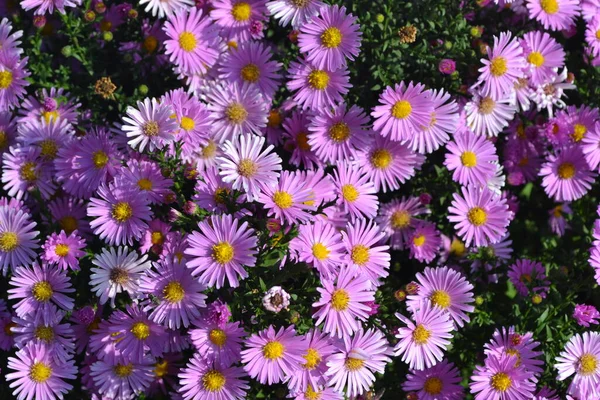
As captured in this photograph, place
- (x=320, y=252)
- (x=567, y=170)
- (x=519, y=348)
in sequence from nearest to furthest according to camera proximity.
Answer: (x=320, y=252) → (x=519, y=348) → (x=567, y=170)

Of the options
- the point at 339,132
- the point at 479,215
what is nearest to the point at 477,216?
the point at 479,215

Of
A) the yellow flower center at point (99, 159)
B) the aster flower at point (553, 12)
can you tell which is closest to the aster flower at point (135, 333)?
the yellow flower center at point (99, 159)

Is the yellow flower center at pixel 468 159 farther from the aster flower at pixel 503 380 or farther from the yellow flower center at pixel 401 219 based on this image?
the aster flower at pixel 503 380

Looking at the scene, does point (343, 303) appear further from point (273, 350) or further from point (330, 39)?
point (330, 39)

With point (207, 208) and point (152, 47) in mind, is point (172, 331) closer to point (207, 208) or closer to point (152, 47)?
point (207, 208)

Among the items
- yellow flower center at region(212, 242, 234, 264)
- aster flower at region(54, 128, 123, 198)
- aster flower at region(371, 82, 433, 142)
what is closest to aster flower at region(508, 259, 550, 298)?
aster flower at region(371, 82, 433, 142)

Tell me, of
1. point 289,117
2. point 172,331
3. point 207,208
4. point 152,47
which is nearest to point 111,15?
point 152,47
